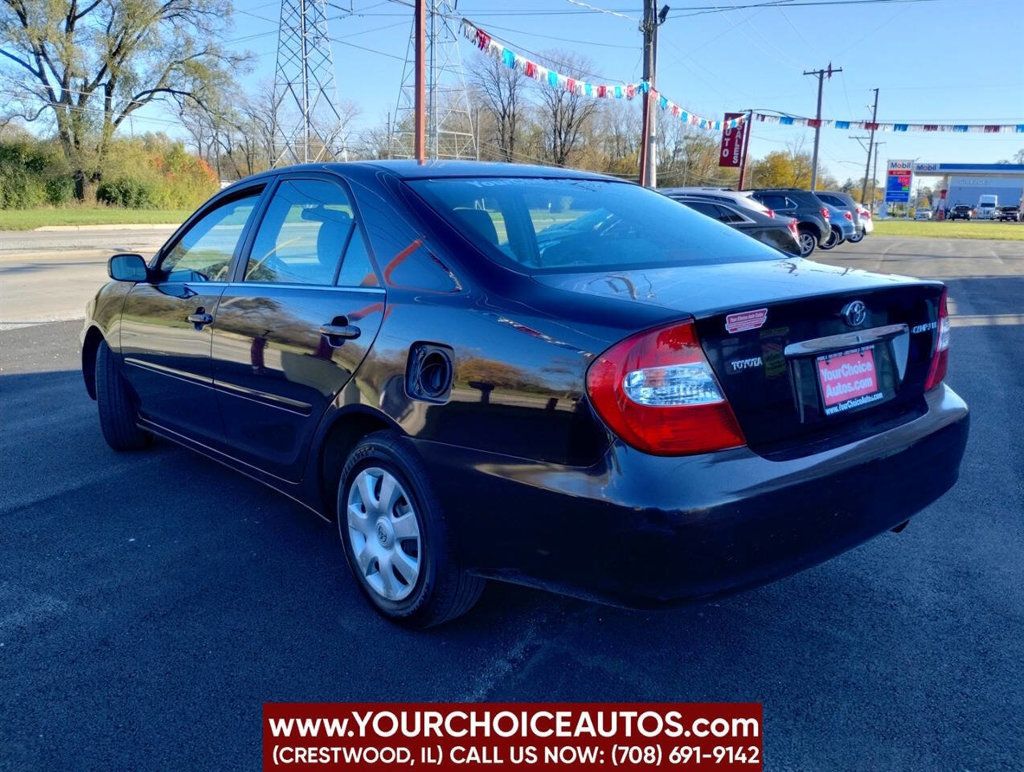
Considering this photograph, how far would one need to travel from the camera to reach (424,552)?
2652 millimetres

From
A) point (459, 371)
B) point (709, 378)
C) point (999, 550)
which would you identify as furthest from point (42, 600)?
point (999, 550)

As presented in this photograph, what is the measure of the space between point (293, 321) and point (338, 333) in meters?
0.33

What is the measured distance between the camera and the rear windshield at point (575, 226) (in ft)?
9.25

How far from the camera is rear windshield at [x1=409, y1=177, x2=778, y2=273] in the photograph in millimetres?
2818

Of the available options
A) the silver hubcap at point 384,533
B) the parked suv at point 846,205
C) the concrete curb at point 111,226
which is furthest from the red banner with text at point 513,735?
the concrete curb at point 111,226

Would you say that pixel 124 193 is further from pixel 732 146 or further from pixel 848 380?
pixel 848 380

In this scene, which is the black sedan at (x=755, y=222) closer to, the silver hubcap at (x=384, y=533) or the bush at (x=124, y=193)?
the silver hubcap at (x=384, y=533)

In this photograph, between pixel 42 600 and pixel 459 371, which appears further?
pixel 42 600

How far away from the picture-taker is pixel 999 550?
137 inches

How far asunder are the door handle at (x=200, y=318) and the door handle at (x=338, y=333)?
0.95 meters

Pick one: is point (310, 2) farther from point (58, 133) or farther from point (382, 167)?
point (382, 167)

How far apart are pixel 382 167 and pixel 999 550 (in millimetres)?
3073

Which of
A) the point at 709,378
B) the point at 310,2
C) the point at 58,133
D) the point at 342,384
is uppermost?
the point at 310,2

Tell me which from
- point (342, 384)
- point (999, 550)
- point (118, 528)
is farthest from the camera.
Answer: point (118, 528)
